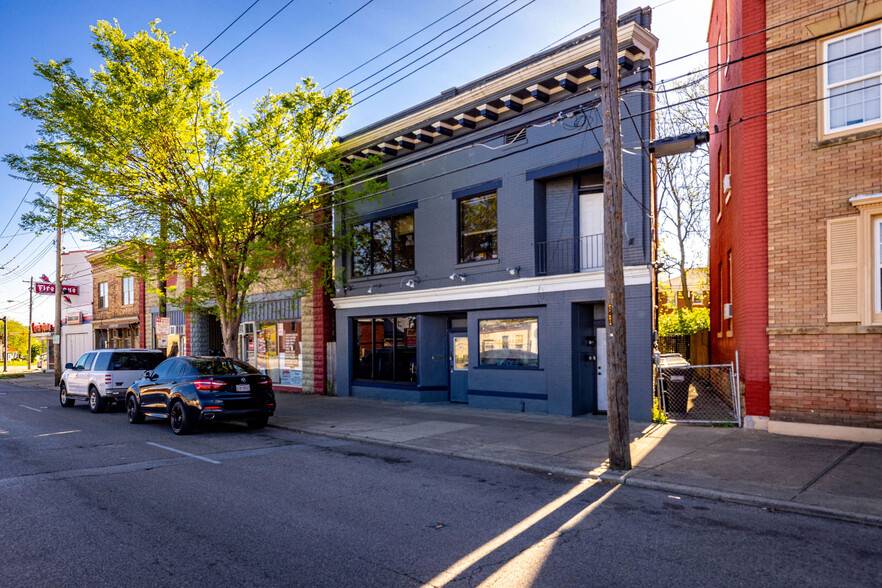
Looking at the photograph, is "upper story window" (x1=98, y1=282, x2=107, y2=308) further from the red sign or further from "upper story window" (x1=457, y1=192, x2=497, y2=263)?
"upper story window" (x1=457, y1=192, x2=497, y2=263)

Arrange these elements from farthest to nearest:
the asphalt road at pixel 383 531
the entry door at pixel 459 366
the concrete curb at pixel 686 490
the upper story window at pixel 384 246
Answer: the upper story window at pixel 384 246 < the entry door at pixel 459 366 < the concrete curb at pixel 686 490 < the asphalt road at pixel 383 531

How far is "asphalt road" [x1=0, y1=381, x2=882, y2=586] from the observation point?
4.62 m

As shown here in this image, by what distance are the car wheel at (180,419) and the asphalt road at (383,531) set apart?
272 cm

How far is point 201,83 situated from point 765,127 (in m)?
13.1

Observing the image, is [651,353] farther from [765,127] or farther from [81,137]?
[81,137]

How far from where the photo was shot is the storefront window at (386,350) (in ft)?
56.4

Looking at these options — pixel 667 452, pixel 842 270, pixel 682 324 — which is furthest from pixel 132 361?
pixel 682 324

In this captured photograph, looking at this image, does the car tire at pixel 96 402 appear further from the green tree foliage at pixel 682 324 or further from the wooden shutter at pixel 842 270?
the green tree foliage at pixel 682 324

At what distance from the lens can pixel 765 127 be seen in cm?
1068

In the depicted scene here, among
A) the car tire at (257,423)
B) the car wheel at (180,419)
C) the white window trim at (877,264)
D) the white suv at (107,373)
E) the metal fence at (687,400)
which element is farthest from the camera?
the white suv at (107,373)

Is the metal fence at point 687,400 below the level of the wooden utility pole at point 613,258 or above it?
below

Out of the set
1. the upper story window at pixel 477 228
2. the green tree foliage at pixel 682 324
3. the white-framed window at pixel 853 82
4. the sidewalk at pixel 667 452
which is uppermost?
the white-framed window at pixel 853 82

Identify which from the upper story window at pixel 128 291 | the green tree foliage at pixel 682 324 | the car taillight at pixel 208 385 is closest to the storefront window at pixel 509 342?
the car taillight at pixel 208 385

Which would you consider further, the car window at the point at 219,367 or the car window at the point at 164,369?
the car window at the point at 164,369
